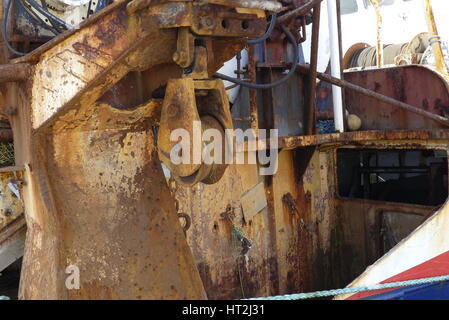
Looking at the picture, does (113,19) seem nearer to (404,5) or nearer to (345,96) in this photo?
(345,96)

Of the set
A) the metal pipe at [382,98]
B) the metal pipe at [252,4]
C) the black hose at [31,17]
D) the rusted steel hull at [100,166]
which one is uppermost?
the metal pipe at [382,98]

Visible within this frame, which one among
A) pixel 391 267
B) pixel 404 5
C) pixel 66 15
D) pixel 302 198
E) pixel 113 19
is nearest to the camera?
pixel 113 19

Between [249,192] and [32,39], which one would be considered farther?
[249,192]

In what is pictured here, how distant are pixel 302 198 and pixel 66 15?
2.54 meters

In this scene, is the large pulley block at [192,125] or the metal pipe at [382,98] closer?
the large pulley block at [192,125]

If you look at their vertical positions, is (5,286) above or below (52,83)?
below

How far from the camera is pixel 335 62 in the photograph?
494 centimetres

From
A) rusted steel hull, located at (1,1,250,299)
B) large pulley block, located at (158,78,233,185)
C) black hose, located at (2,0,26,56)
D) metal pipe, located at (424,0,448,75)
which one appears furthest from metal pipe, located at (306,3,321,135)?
black hose, located at (2,0,26,56)

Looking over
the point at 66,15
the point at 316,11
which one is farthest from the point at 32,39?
the point at 316,11

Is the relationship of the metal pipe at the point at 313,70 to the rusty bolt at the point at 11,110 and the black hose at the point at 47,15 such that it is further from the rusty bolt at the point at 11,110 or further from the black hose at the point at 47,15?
the rusty bolt at the point at 11,110

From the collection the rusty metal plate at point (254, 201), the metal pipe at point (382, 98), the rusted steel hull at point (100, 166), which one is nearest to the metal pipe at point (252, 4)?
the rusted steel hull at point (100, 166)

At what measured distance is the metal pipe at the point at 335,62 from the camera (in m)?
4.91

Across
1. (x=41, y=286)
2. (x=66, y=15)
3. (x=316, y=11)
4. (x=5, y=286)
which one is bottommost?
(x=41, y=286)

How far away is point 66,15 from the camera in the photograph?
320cm
